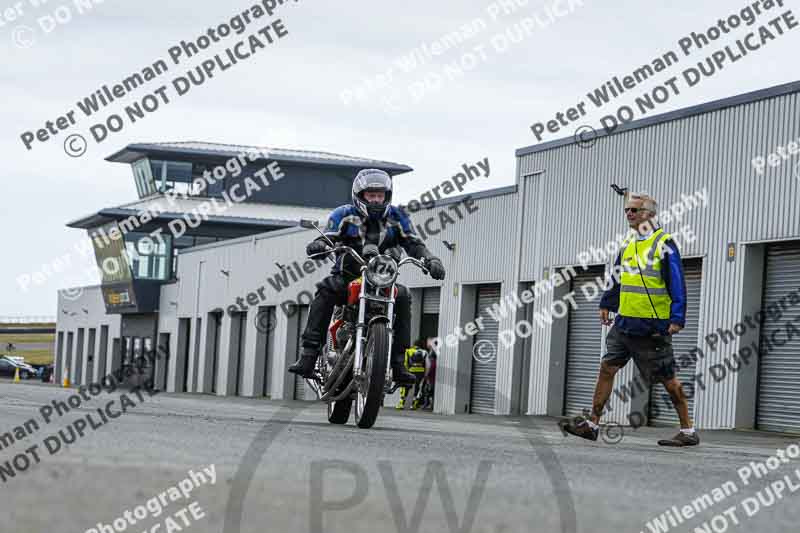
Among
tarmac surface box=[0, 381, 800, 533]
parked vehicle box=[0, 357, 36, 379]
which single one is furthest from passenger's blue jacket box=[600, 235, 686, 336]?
parked vehicle box=[0, 357, 36, 379]

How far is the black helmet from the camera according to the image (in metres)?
12.3

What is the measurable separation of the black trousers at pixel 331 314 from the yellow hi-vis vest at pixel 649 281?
72.5 inches

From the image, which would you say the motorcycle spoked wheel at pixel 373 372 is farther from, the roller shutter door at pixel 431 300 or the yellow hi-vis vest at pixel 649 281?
the roller shutter door at pixel 431 300

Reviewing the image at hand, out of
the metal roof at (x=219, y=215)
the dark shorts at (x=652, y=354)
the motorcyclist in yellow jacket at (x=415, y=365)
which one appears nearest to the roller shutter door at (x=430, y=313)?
the motorcyclist in yellow jacket at (x=415, y=365)

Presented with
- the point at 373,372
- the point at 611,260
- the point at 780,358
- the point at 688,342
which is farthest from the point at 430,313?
the point at 373,372

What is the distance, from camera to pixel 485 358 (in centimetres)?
3028

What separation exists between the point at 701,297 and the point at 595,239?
4.12 m

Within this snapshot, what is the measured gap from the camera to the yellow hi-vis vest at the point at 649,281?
11.9 meters

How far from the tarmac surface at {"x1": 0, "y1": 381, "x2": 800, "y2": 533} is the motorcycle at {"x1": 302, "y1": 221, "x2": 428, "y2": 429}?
1638 millimetres

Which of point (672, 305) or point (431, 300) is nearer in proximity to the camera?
point (672, 305)

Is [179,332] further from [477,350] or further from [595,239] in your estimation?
[595,239]

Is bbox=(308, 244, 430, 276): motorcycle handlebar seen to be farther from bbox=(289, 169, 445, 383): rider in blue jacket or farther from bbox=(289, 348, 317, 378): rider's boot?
bbox=(289, 348, 317, 378): rider's boot

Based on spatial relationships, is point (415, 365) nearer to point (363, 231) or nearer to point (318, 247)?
point (363, 231)

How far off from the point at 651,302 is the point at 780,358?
29.6 ft
